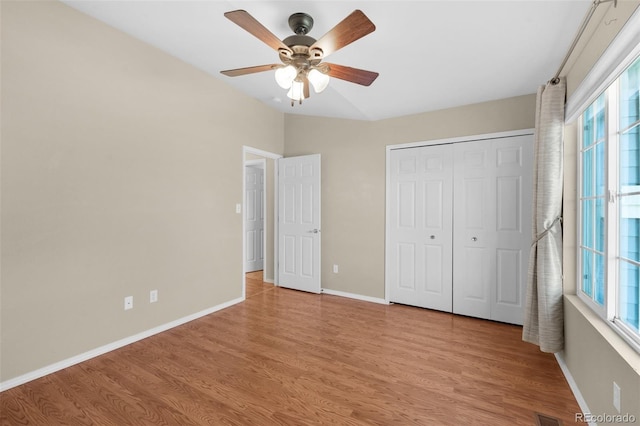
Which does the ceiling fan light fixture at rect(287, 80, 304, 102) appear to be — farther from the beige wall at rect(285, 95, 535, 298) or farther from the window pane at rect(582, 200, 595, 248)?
the window pane at rect(582, 200, 595, 248)

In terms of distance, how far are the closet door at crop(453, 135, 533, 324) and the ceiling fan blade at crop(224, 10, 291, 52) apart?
243cm

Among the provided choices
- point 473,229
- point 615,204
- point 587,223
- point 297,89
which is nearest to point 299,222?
point 473,229

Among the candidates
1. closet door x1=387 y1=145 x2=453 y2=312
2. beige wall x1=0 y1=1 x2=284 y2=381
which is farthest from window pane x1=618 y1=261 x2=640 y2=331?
beige wall x1=0 y1=1 x2=284 y2=381

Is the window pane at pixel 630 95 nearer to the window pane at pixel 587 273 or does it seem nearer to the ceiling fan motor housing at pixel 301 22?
the window pane at pixel 587 273

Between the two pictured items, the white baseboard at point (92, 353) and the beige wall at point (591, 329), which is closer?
the beige wall at point (591, 329)

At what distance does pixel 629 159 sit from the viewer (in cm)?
153

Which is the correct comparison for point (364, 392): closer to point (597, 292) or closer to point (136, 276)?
point (597, 292)

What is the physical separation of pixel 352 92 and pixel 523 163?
1919mm

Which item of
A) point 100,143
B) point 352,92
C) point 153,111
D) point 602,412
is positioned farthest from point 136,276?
point 602,412

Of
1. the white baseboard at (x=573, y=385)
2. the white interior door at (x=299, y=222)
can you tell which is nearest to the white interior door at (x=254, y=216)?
the white interior door at (x=299, y=222)

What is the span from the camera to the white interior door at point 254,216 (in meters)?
5.75

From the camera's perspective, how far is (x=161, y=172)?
2.99 m

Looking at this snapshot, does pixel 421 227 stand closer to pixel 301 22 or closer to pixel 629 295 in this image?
pixel 629 295

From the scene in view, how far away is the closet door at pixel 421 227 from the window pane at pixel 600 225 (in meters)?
1.58
